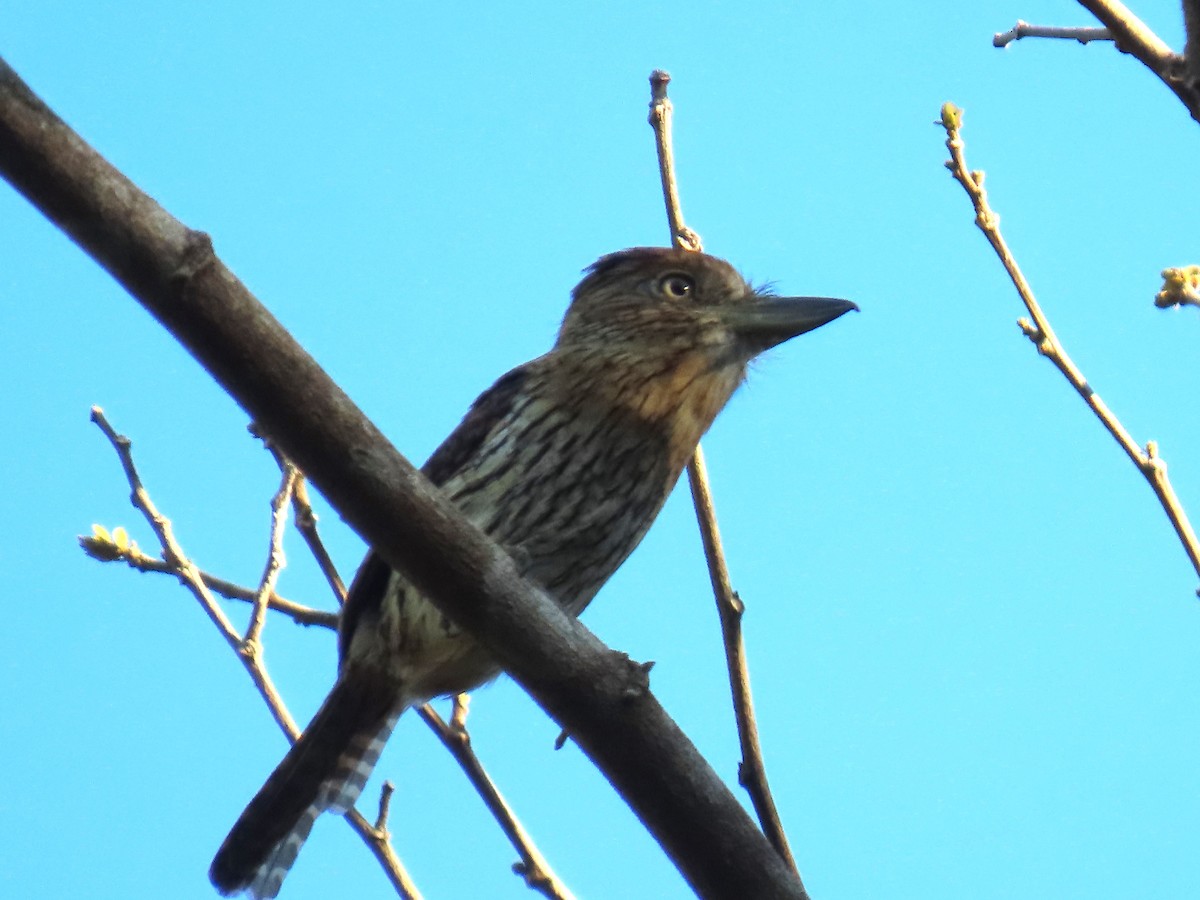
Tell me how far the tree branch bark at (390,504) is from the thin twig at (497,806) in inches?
18.6

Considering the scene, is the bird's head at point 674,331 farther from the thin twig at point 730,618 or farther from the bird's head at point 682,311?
the thin twig at point 730,618

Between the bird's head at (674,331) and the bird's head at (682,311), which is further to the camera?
the bird's head at (682,311)

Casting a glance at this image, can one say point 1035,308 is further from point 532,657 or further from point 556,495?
point 556,495

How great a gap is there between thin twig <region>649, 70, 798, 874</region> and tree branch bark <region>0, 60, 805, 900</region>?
0.24 meters

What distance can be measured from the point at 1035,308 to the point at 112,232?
1.73 m

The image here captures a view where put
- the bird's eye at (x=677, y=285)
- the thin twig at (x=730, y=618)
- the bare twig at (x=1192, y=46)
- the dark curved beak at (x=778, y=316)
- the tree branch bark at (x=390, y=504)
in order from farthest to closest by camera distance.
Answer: the bird's eye at (x=677, y=285)
the dark curved beak at (x=778, y=316)
the thin twig at (x=730, y=618)
the tree branch bark at (x=390, y=504)
the bare twig at (x=1192, y=46)

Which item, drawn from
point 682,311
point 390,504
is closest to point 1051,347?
point 390,504

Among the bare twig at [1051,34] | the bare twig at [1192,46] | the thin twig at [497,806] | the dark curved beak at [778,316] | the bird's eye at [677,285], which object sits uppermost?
the bird's eye at [677,285]

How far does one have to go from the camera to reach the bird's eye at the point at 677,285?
4634 millimetres

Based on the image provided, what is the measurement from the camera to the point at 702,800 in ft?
9.11

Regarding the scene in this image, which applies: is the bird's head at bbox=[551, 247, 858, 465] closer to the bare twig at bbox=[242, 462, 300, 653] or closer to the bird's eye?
the bird's eye

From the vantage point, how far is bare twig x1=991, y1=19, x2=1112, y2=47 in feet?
8.64

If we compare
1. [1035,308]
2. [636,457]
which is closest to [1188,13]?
[1035,308]

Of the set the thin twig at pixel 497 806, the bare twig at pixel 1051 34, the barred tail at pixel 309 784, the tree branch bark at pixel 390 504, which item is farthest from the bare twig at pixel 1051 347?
the barred tail at pixel 309 784
